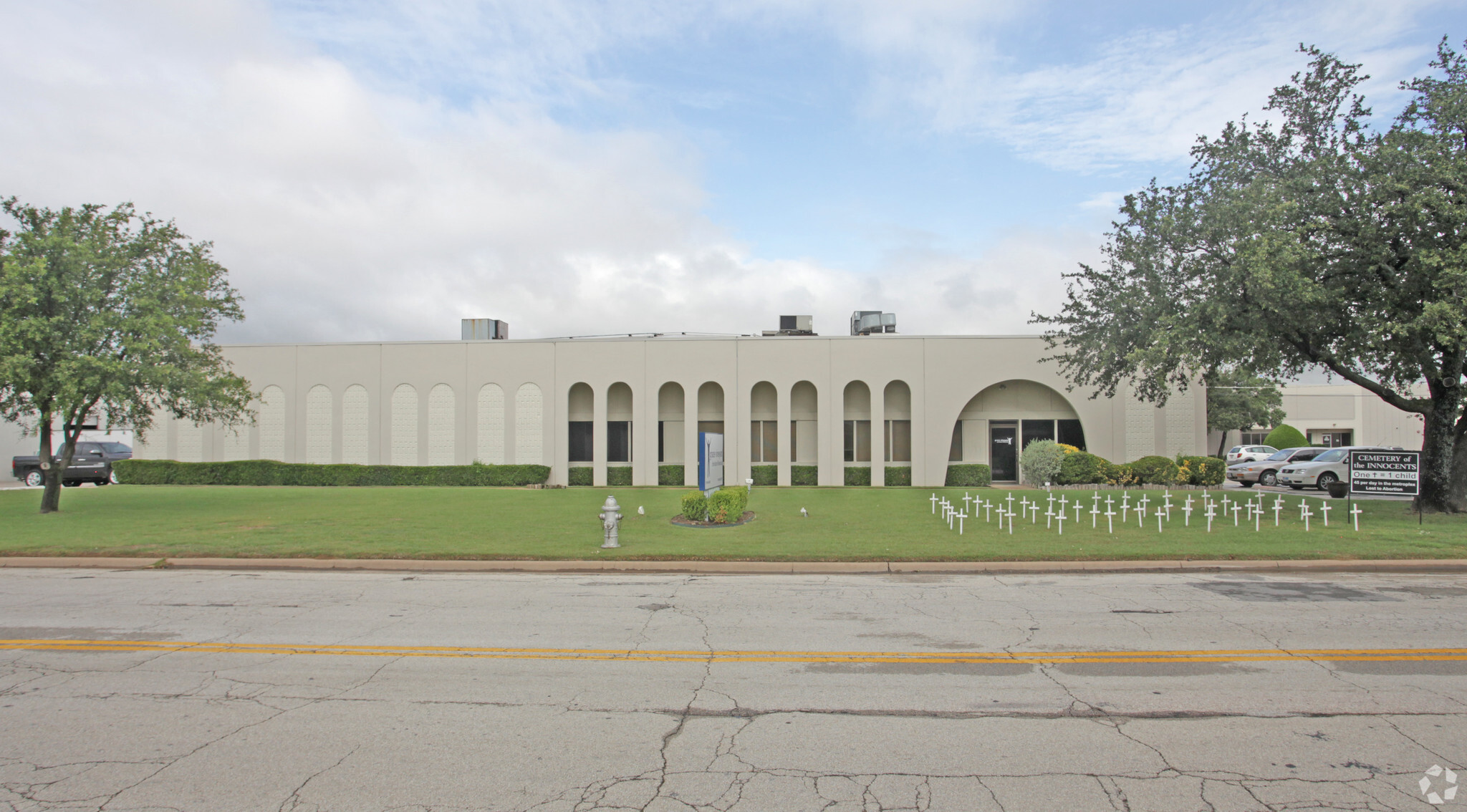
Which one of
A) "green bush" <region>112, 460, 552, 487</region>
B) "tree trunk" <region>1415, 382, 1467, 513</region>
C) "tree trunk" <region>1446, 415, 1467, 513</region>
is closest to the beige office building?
"green bush" <region>112, 460, 552, 487</region>

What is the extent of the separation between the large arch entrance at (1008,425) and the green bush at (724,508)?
48.2 ft

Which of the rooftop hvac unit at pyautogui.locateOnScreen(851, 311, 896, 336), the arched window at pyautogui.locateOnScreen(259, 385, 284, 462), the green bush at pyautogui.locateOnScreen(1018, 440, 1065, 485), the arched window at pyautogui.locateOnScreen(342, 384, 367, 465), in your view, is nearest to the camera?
the green bush at pyautogui.locateOnScreen(1018, 440, 1065, 485)

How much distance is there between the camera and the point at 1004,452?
29.7 metres

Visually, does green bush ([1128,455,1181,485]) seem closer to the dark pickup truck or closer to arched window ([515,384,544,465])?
arched window ([515,384,544,465])

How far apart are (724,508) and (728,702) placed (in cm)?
1067

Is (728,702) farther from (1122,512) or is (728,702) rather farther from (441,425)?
(441,425)

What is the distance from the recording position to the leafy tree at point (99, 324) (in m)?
16.7

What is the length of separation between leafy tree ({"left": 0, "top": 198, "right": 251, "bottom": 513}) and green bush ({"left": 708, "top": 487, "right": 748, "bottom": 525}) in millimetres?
12283

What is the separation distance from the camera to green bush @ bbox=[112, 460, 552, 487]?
2872 cm

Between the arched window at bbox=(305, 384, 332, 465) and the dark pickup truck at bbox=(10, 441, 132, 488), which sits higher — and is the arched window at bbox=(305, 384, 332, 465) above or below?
above

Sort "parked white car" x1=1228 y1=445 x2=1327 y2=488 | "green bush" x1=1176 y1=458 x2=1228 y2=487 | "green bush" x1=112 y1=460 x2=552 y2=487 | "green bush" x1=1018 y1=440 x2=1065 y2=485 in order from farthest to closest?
"green bush" x1=112 y1=460 x2=552 y2=487 < "parked white car" x1=1228 y1=445 x2=1327 y2=488 < "green bush" x1=1176 y1=458 x2=1228 y2=487 < "green bush" x1=1018 y1=440 x2=1065 y2=485

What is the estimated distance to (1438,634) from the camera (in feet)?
24.8

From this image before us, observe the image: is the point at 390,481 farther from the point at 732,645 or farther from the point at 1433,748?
the point at 1433,748

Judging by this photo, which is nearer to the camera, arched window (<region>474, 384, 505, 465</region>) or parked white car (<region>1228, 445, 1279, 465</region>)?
arched window (<region>474, 384, 505, 465</region>)
